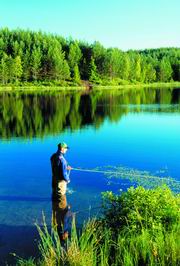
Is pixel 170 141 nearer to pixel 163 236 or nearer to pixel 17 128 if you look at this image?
pixel 17 128

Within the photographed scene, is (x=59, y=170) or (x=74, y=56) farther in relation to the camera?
(x=74, y=56)

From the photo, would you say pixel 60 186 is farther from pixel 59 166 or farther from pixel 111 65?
pixel 111 65

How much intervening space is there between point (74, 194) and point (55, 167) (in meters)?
2.65

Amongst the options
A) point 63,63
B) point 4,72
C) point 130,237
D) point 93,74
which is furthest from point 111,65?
point 130,237

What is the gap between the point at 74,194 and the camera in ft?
58.4

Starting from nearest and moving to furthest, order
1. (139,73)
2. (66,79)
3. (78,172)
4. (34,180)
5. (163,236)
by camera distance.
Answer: (163,236), (34,180), (78,172), (66,79), (139,73)

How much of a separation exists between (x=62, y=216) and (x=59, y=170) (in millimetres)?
1839

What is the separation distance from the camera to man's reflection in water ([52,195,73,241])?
13133 millimetres

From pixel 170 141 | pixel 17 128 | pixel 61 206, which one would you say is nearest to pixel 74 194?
pixel 61 206

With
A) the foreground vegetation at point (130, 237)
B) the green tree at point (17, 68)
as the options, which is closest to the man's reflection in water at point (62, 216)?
the foreground vegetation at point (130, 237)

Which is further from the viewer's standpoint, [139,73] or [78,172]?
[139,73]

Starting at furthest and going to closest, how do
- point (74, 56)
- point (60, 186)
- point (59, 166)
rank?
point (74, 56)
point (60, 186)
point (59, 166)

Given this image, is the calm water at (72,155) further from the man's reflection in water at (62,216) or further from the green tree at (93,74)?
the green tree at (93,74)

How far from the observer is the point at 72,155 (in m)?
27.3
